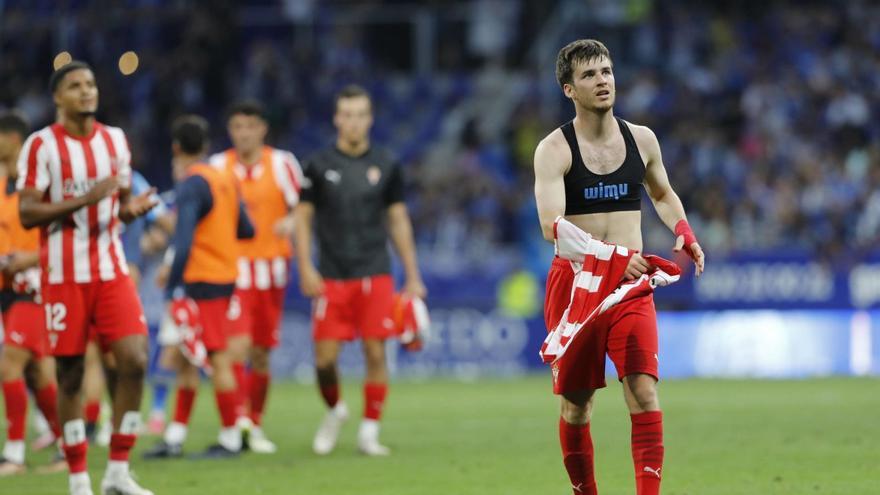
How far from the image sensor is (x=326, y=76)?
95.5 ft

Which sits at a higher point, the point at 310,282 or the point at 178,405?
the point at 310,282

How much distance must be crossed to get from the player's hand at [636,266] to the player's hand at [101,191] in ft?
10.6

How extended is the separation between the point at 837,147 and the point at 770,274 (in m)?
4.37

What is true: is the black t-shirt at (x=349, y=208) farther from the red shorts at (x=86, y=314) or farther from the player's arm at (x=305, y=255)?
the red shorts at (x=86, y=314)

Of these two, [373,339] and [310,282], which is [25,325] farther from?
[373,339]

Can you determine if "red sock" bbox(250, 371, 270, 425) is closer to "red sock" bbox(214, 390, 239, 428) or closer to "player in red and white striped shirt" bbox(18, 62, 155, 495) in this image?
"red sock" bbox(214, 390, 239, 428)

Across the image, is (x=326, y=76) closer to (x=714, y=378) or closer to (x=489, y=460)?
(x=714, y=378)

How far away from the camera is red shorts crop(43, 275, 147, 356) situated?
920 centimetres

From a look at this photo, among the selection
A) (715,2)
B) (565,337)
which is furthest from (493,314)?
(565,337)

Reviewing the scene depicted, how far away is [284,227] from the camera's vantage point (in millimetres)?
13148

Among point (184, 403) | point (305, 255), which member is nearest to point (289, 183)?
point (305, 255)

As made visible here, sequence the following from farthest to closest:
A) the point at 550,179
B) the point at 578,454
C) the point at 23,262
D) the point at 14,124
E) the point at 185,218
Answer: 1. the point at 185,218
2. the point at 14,124
3. the point at 23,262
4. the point at 578,454
5. the point at 550,179

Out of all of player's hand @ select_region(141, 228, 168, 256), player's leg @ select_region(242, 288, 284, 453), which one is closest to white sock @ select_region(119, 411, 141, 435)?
player's leg @ select_region(242, 288, 284, 453)

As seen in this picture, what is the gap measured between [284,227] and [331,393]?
1704 mm
